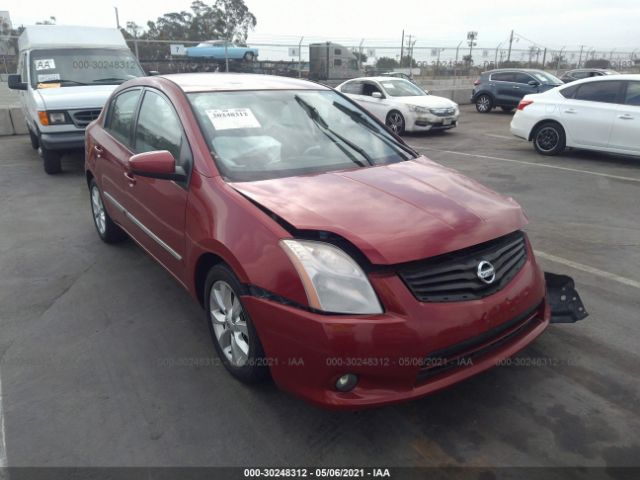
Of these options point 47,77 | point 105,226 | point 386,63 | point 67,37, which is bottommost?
point 105,226

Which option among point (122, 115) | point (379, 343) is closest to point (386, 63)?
point (122, 115)

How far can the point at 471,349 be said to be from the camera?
7.65 feet

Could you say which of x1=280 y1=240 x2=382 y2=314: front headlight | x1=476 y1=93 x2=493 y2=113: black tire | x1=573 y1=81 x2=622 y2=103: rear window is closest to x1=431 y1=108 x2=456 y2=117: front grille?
x1=573 y1=81 x2=622 y2=103: rear window

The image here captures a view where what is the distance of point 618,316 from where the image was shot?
11.5 feet

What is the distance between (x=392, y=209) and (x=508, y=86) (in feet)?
55.9

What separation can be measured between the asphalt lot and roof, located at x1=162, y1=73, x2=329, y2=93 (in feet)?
5.35

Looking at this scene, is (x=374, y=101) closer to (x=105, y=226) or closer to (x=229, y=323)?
(x=105, y=226)

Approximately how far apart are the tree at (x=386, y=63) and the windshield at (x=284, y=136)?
2519 cm

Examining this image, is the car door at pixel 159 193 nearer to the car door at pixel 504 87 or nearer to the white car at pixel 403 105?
the white car at pixel 403 105

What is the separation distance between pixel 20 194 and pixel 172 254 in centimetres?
504

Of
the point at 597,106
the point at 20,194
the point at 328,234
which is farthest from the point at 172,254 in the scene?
the point at 597,106

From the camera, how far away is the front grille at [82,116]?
25.4ft

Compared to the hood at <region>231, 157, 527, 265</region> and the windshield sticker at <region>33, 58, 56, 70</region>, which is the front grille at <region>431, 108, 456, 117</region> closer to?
the windshield sticker at <region>33, 58, 56, 70</region>

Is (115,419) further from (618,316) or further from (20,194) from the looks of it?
(20,194)
